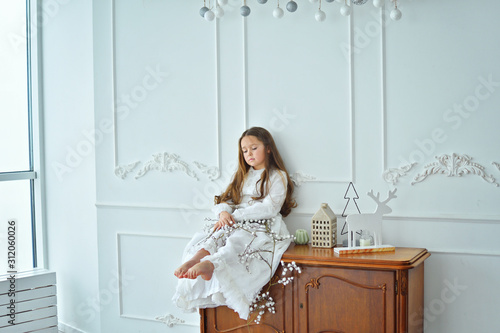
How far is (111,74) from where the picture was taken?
152 inches

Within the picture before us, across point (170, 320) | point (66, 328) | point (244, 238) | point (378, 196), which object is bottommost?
point (66, 328)

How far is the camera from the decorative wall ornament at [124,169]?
12.5 feet

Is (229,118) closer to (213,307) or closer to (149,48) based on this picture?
(149,48)

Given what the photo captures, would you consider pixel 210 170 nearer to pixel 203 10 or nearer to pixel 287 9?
pixel 203 10

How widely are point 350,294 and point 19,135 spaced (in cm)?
274

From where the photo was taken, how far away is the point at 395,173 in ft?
10.1

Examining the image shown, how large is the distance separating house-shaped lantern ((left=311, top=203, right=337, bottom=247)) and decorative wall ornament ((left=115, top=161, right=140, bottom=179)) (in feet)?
4.33

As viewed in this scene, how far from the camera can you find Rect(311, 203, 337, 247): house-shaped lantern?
10.1ft

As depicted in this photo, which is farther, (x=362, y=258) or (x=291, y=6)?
(x=291, y=6)

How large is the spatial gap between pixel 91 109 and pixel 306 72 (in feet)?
5.25

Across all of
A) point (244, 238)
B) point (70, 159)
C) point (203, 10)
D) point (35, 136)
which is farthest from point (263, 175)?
point (35, 136)

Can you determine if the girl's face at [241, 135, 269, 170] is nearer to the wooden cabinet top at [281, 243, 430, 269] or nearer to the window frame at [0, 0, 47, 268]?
the wooden cabinet top at [281, 243, 430, 269]

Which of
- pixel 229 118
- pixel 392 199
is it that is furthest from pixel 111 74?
pixel 392 199

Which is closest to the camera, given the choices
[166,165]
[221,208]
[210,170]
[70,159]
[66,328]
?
[221,208]
